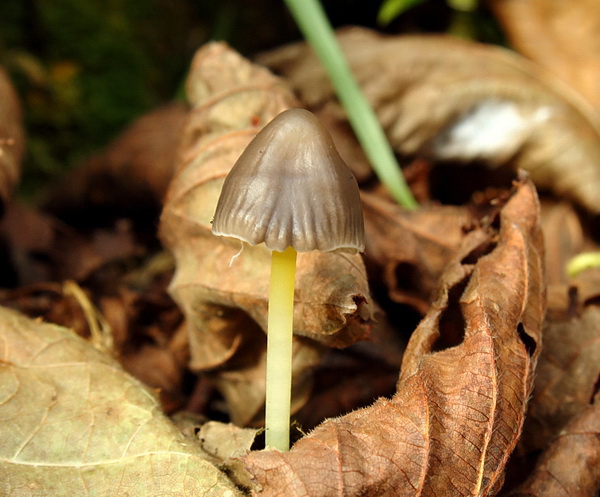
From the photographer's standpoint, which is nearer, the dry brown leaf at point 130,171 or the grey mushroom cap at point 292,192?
the grey mushroom cap at point 292,192

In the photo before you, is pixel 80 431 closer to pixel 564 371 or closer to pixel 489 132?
pixel 564 371

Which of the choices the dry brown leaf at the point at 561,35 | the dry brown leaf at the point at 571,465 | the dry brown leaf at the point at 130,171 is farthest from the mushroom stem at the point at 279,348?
the dry brown leaf at the point at 561,35

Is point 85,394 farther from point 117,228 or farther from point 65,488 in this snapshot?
point 117,228

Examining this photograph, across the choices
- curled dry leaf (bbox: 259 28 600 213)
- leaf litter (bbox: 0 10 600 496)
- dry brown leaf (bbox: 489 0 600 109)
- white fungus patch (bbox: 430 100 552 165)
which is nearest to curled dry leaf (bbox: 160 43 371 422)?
leaf litter (bbox: 0 10 600 496)

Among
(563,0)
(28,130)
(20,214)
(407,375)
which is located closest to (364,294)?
(407,375)

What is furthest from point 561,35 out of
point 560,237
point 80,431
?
point 80,431

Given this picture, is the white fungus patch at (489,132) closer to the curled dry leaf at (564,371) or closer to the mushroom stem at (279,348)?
the curled dry leaf at (564,371)

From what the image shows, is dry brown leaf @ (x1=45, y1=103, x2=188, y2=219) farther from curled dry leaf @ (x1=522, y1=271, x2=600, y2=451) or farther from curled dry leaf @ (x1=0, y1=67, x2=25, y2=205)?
curled dry leaf @ (x1=522, y1=271, x2=600, y2=451)
